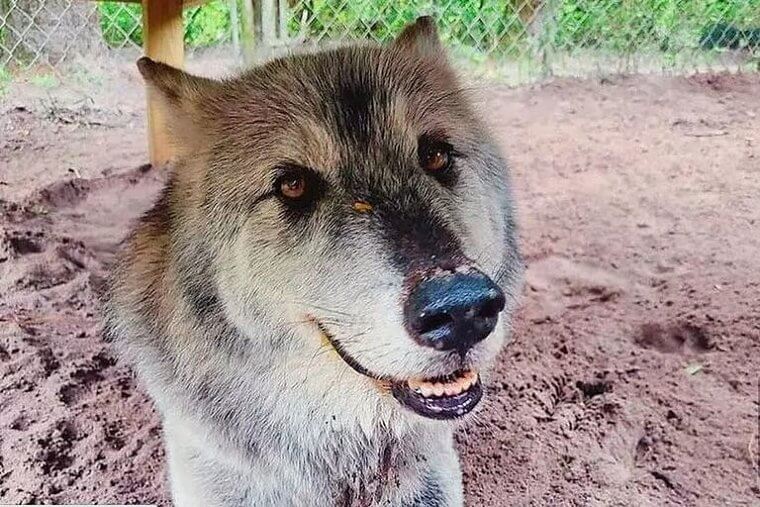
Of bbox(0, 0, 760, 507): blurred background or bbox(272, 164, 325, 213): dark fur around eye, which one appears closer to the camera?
bbox(272, 164, 325, 213): dark fur around eye

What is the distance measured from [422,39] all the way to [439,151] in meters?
0.23

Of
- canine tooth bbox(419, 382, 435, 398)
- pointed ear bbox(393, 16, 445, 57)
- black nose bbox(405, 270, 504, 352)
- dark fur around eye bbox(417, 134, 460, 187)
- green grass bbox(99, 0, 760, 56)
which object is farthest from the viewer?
green grass bbox(99, 0, 760, 56)

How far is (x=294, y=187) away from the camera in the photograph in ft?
2.88

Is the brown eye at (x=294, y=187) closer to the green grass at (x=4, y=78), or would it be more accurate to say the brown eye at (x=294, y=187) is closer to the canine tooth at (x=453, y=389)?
the canine tooth at (x=453, y=389)

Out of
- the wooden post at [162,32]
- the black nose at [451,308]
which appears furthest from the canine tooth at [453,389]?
the wooden post at [162,32]

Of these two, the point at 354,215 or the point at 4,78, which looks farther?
the point at 4,78

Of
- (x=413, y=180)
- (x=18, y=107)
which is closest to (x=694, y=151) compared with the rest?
(x=413, y=180)

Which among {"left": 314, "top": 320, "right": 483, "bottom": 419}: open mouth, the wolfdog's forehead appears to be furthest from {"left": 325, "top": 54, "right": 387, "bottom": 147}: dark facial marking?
{"left": 314, "top": 320, "right": 483, "bottom": 419}: open mouth

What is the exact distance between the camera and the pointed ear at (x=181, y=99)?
99 cm

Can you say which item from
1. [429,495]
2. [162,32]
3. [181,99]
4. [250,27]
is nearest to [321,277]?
[181,99]

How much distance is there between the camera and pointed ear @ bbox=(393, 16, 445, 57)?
1.07 meters

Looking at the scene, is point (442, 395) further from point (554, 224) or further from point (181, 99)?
point (554, 224)

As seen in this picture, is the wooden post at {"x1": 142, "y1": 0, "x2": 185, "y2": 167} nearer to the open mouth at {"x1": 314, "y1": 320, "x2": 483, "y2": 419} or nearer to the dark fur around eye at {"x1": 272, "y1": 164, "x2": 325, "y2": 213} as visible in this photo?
the dark fur around eye at {"x1": 272, "y1": 164, "x2": 325, "y2": 213}

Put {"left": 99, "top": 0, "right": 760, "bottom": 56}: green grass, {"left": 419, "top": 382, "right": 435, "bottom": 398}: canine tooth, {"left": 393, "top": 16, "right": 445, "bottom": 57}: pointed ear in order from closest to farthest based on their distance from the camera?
{"left": 419, "top": 382, "right": 435, "bottom": 398}: canine tooth
{"left": 393, "top": 16, "right": 445, "bottom": 57}: pointed ear
{"left": 99, "top": 0, "right": 760, "bottom": 56}: green grass
